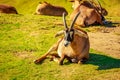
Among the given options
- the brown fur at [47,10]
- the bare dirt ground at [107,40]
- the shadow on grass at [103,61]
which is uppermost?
the shadow on grass at [103,61]

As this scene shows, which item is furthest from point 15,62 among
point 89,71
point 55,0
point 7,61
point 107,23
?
point 55,0

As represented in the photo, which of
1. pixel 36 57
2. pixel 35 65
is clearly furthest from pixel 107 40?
pixel 35 65

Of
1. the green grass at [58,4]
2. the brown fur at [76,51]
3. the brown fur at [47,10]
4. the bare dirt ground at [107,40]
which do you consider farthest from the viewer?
the green grass at [58,4]

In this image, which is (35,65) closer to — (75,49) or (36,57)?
(36,57)

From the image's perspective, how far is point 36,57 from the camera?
10625 mm

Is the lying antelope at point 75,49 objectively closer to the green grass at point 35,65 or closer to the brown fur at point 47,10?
the green grass at point 35,65

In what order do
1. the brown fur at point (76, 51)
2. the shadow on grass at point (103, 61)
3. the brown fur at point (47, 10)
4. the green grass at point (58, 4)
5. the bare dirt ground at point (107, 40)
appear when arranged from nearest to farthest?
the shadow on grass at point (103, 61) → the brown fur at point (76, 51) → the bare dirt ground at point (107, 40) → the brown fur at point (47, 10) → the green grass at point (58, 4)

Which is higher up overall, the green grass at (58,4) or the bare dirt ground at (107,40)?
the bare dirt ground at (107,40)

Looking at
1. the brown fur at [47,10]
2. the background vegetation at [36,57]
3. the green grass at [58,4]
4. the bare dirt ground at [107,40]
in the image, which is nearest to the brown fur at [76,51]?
the background vegetation at [36,57]

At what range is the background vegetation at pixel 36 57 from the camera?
911 centimetres

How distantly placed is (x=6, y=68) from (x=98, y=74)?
2.52 metres

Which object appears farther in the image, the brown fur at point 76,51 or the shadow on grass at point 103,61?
the brown fur at point 76,51

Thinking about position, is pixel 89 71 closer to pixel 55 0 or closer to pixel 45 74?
pixel 45 74

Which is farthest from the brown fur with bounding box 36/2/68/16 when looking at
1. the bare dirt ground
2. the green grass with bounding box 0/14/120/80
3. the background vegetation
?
the bare dirt ground
